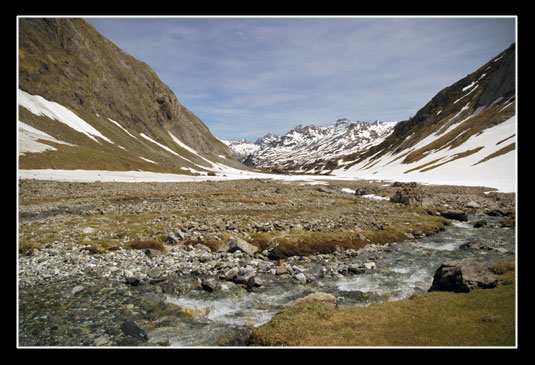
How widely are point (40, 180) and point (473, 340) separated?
70785 mm

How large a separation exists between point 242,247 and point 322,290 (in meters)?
7.69

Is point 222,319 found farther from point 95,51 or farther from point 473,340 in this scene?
point 95,51

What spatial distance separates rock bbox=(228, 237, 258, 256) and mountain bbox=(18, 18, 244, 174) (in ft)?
227

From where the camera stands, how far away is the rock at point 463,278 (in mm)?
12586

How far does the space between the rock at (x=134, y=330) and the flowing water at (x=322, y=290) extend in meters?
0.30

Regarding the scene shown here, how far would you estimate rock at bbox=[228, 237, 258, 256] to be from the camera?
20.9 metres

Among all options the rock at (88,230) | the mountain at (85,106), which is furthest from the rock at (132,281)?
the mountain at (85,106)

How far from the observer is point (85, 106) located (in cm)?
12938

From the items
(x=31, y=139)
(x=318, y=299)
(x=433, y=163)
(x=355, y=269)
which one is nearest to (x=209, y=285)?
(x=318, y=299)

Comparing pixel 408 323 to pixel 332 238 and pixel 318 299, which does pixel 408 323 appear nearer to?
pixel 318 299

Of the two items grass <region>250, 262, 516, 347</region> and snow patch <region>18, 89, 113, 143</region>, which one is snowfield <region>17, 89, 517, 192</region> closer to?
snow patch <region>18, 89, 113, 143</region>

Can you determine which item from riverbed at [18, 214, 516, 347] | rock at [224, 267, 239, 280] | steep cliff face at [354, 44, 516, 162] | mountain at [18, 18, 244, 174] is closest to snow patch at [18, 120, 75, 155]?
mountain at [18, 18, 244, 174]
